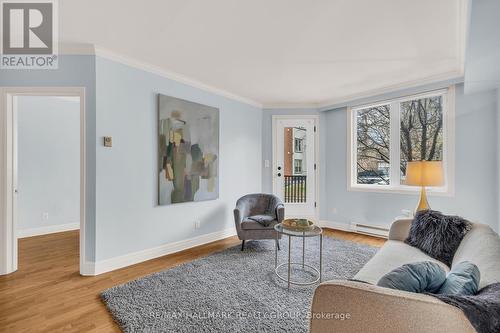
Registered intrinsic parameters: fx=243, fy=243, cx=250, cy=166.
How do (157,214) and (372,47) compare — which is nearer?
(372,47)

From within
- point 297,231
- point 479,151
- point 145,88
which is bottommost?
point 297,231

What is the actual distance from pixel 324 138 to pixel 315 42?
2500mm

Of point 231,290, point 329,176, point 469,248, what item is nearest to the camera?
point 469,248

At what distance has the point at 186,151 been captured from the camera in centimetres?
341

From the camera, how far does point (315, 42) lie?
2426mm

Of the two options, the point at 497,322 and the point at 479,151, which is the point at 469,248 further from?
the point at 479,151

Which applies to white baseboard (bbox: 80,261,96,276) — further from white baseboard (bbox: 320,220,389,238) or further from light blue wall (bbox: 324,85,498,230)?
light blue wall (bbox: 324,85,498,230)

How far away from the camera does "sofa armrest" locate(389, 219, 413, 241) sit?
7.85 ft

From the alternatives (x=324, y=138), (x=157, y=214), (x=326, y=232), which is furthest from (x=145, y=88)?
(x=326, y=232)

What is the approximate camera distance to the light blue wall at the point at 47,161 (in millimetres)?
3910

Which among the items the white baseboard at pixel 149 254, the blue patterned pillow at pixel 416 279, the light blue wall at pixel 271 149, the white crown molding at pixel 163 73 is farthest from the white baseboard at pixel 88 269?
the light blue wall at pixel 271 149

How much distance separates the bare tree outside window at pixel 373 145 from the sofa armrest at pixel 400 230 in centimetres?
180

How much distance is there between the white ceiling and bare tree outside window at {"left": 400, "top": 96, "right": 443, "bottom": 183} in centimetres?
42

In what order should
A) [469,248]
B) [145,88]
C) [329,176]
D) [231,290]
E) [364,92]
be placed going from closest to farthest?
[469,248]
[231,290]
[145,88]
[364,92]
[329,176]
